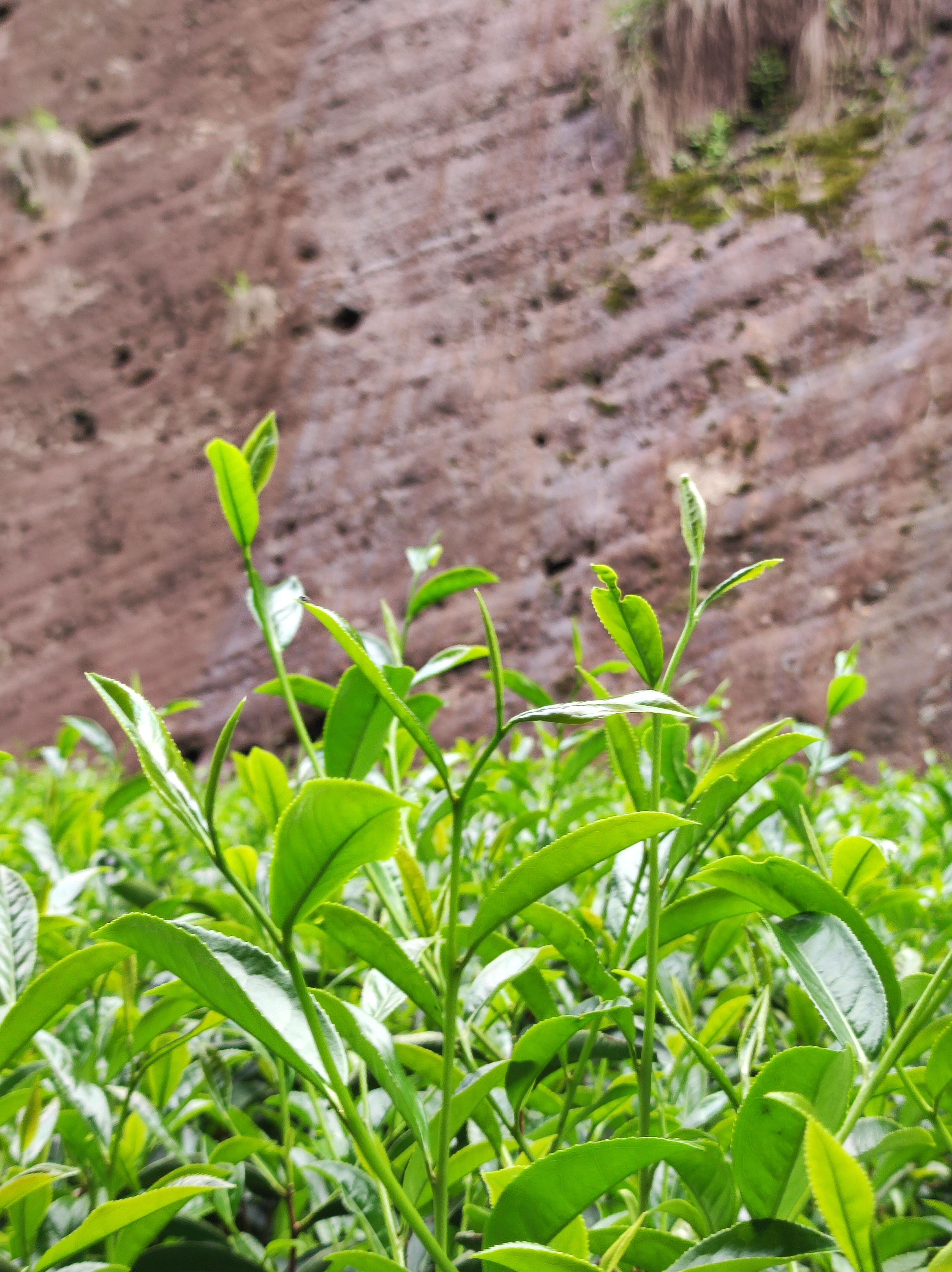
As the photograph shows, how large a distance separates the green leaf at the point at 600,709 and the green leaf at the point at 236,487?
165 millimetres

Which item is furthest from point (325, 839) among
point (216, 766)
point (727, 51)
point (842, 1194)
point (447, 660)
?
point (727, 51)

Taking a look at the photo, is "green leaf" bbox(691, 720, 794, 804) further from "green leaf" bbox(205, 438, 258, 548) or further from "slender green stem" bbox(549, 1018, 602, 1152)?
"green leaf" bbox(205, 438, 258, 548)

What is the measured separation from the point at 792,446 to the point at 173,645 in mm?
2648

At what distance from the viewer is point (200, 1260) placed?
10.5 inches

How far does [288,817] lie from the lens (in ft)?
0.66

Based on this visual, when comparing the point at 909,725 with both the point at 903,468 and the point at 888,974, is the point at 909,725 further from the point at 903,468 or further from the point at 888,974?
the point at 888,974

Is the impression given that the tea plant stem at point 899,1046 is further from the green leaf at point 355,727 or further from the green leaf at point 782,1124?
the green leaf at point 355,727

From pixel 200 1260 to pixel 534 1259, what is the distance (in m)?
0.14

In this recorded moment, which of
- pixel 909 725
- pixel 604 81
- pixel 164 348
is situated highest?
pixel 604 81

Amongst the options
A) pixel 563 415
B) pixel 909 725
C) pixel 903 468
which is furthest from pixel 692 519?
pixel 563 415

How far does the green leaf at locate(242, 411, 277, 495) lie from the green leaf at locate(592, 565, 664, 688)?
0.54ft

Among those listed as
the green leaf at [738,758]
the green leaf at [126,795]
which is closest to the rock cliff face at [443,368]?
the green leaf at [126,795]

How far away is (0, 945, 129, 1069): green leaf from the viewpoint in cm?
24

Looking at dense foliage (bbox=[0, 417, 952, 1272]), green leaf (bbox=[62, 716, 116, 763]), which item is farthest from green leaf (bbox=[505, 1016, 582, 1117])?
green leaf (bbox=[62, 716, 116, 763])
